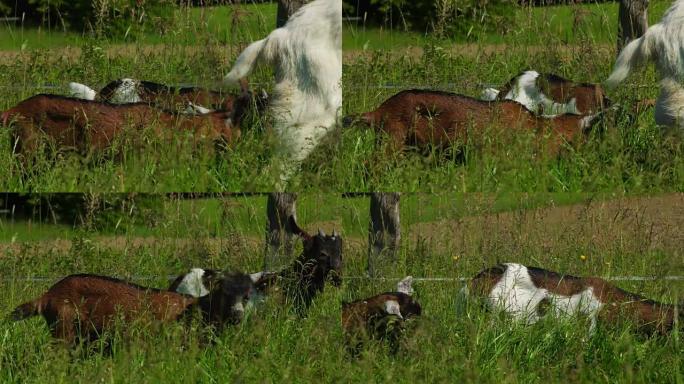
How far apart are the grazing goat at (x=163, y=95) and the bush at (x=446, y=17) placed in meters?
0.96

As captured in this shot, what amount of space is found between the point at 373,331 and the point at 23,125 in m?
2.32

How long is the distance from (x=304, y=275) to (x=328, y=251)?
30 centimetres

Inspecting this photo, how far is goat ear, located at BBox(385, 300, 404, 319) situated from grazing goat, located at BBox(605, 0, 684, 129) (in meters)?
1.78

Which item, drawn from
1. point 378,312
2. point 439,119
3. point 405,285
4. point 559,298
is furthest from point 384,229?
point 559,298

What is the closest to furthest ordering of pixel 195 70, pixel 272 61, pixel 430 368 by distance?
pixel 430 368 < pixel 272 61 < pixel 195 70

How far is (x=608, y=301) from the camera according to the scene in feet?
21.2

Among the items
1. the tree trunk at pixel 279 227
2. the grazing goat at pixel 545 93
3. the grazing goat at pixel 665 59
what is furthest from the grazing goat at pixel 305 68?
the grazing goat at pixel 665 59

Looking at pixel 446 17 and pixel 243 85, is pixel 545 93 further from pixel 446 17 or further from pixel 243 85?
pixel 243 85

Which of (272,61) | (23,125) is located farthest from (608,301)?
(23,125)

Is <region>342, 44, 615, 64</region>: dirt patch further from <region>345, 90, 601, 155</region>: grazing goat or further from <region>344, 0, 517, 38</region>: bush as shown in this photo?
<region>345, 90, 601, 155</region>: grazing goat

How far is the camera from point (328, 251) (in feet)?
22.3

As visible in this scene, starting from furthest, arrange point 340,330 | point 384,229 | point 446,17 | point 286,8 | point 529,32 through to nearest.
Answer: point 529,32 < point 384,229 < point 446,17 < point 286,8 < point 340,330

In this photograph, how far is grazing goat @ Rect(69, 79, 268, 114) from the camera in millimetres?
6625

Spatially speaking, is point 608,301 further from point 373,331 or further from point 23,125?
point 23,125
